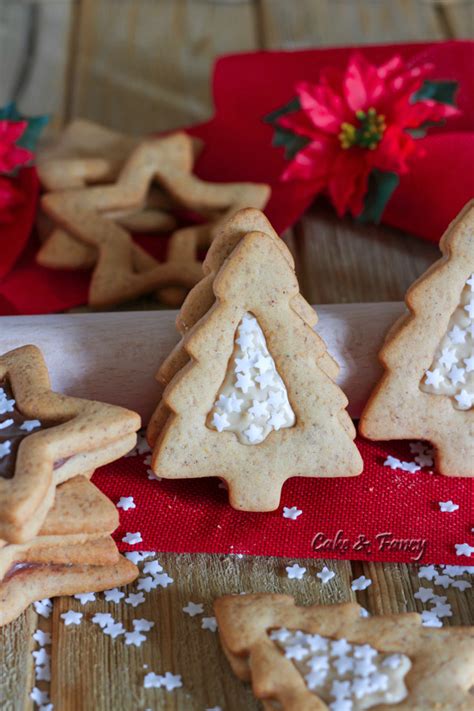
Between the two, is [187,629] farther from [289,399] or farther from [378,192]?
[378,192]

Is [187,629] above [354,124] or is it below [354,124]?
below

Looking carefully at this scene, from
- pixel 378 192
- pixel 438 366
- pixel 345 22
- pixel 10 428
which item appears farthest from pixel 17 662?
pixel 345 22

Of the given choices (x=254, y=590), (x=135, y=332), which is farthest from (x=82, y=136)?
(x=254, y=590)

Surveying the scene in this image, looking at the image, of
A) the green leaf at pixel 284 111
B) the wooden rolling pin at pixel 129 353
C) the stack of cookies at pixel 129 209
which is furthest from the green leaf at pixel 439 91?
the wooden rolling pin at pixel 129 353

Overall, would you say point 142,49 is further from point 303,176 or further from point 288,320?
point 288,320

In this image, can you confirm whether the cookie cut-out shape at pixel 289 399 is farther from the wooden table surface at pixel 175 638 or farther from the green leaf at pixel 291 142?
the green leaf at pixel 291 142

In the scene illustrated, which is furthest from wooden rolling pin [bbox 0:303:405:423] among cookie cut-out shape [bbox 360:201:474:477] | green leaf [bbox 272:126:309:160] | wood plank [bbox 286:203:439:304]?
green leaf [bbox 272:126:309:160]
